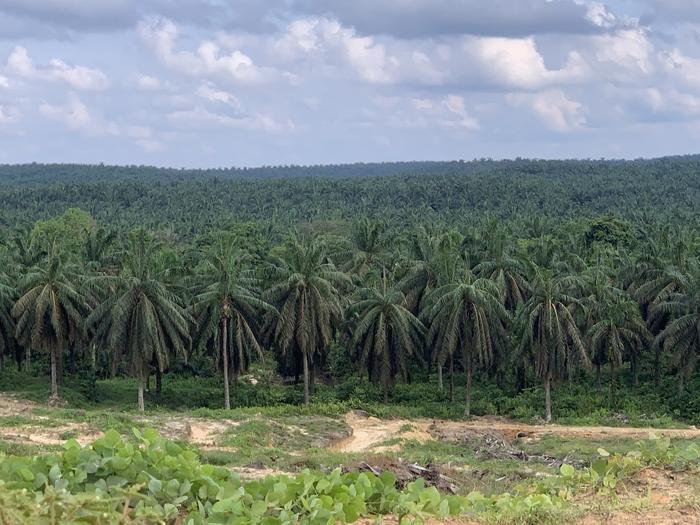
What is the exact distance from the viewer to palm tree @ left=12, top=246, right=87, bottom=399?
32031 millimetres

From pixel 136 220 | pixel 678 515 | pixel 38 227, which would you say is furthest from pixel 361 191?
pixel 678 515

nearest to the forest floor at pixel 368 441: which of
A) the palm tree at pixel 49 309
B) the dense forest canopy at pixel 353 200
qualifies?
the palm tree at pixel 49 309

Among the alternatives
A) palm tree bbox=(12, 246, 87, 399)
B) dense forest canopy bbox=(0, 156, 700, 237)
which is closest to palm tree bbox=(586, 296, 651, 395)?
palm tree bbox=(12, 246, 87, 399)

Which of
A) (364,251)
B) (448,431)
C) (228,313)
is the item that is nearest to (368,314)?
(228,313)

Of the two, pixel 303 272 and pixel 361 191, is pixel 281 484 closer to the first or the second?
pixel 303 272

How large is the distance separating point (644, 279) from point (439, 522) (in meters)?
36.8

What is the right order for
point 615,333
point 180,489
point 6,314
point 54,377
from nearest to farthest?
point 180,489, point 615,333, point 54,377, point 6,314

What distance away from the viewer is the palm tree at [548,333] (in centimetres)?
3117

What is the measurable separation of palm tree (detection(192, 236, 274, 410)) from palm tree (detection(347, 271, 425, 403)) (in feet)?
12.3

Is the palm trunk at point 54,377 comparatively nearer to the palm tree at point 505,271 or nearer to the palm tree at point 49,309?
the palm tree at point 49,309

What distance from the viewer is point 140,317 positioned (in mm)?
30453

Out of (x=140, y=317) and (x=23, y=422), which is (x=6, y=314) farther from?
(x=23, y=422)

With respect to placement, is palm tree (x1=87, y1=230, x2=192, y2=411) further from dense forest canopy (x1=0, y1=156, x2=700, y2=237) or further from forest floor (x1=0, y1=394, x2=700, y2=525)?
dense forest canopy (x1=0, y1=156, x2=700, y2=237)

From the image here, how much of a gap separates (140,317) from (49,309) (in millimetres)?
4431
